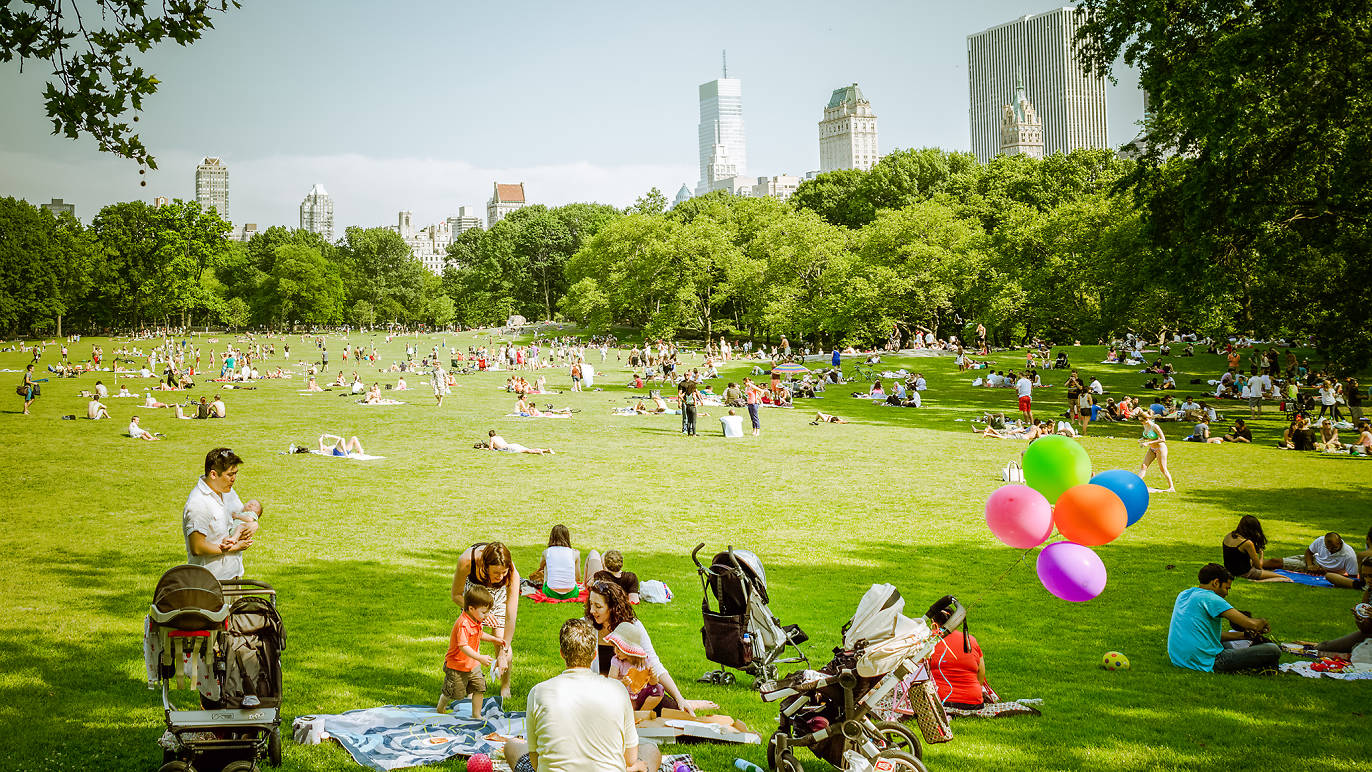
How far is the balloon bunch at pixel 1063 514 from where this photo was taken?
24.9 ft

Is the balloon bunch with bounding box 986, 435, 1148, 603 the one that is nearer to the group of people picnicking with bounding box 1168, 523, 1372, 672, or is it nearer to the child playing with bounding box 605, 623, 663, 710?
the group of people picnicking with bounding box 1168, 523, 1372, 672

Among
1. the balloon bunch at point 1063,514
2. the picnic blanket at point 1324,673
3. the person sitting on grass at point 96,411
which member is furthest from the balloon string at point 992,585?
the person sitting on grass at point 96,411

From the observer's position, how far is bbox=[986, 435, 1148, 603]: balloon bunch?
759 cm

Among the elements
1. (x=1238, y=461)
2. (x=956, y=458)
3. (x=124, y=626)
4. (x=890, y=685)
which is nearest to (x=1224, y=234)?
(x=1238, y=461)

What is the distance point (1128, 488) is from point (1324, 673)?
2200 millimetres

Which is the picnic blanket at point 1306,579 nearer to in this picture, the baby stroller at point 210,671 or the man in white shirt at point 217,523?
the baby stroller at point 210,671

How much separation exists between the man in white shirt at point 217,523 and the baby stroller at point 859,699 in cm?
418

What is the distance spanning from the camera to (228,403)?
35.4 m

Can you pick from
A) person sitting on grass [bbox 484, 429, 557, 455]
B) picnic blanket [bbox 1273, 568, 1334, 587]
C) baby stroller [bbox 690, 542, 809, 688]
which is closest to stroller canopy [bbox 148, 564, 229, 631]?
baby stroller [bbox 690, 542, 809, 688]

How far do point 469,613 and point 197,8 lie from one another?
6021mm

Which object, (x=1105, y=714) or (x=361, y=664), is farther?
(x=361, y=664)

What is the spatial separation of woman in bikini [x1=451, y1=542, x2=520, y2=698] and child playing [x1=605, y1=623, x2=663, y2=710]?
3.45 ft

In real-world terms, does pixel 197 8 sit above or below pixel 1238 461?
above

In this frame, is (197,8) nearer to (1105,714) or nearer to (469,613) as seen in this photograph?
(469,613)
